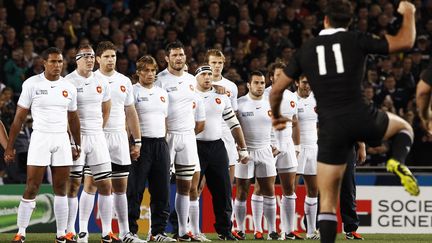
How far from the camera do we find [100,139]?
13.6 m

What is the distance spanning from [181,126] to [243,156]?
1181 millimetres

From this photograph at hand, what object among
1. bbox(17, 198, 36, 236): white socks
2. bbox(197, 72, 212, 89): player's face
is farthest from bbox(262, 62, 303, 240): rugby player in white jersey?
bbox(17, 198, 36, 236): white socks

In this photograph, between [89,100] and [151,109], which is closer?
[89,100]

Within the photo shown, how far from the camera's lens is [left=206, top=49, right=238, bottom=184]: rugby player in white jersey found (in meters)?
15.6

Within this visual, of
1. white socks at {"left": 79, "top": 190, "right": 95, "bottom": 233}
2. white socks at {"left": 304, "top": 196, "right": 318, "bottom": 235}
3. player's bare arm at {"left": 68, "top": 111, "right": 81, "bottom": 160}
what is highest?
player's bare arm at {"left": 68, "top": 111, "right": 81, "bottom": 160}

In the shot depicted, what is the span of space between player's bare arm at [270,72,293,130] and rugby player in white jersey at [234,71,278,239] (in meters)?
5.49

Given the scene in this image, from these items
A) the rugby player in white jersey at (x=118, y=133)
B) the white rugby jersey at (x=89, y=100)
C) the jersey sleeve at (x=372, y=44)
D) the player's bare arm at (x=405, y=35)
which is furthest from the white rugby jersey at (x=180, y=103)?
the player's bare arm at (x=405, y=35)

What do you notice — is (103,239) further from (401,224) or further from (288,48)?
(288,48)

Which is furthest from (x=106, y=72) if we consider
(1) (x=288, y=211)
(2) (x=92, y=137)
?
(1) (x=288, y=211)

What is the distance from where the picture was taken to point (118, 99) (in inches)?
548

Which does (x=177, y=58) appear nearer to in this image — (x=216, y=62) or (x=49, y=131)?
(x=216, y=62)

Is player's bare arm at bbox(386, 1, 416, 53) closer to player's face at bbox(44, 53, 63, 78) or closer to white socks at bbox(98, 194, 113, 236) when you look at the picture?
player's face at bbox(44, 53, 63, 78)

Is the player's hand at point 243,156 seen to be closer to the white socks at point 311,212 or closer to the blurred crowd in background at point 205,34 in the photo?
the white socks at point 311,212

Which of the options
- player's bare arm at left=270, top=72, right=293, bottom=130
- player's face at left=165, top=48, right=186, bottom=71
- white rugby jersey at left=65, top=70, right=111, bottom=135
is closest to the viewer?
player's bare arm at left=270, top=72, right=293, bottom=130
